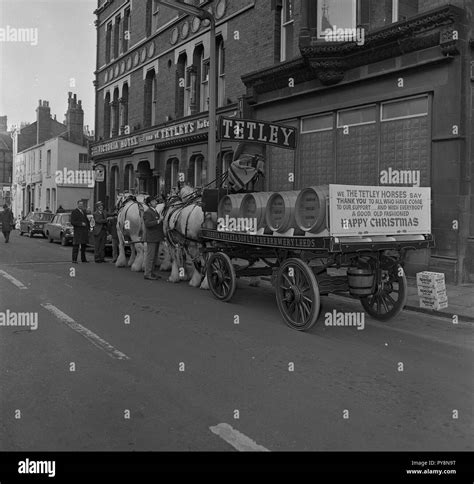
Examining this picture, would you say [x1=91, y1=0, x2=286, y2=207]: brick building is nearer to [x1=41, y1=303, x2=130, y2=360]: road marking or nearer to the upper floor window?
the upper floor window

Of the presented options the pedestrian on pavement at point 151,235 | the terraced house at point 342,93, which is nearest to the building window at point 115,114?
the terraced house at point 342,93

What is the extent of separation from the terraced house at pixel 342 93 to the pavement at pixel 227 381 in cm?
448

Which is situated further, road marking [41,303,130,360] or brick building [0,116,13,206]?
brick building [0,116,13,206]

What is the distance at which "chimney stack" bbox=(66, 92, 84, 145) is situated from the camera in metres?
46.3

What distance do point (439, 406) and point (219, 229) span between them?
5.38 meters

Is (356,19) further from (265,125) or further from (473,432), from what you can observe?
(473,432)

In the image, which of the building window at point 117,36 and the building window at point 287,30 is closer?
the building window at point 287,30

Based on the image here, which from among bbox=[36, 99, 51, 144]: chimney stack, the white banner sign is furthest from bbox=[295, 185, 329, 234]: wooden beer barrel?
bbox=[36, 99, 51, 144]: chimney stack

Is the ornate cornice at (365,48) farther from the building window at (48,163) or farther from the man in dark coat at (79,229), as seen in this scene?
the building window at (48,163)

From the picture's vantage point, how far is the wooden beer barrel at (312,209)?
6703 mm

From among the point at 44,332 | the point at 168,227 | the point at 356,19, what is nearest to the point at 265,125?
the point at 168,227

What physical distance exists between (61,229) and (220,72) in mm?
9311

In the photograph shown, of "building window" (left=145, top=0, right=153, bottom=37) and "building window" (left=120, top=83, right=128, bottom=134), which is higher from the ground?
"building window" (left=145, top=0, right=153, bottom=37)

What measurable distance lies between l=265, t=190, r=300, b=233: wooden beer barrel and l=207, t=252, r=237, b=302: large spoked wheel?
4.95 feet
